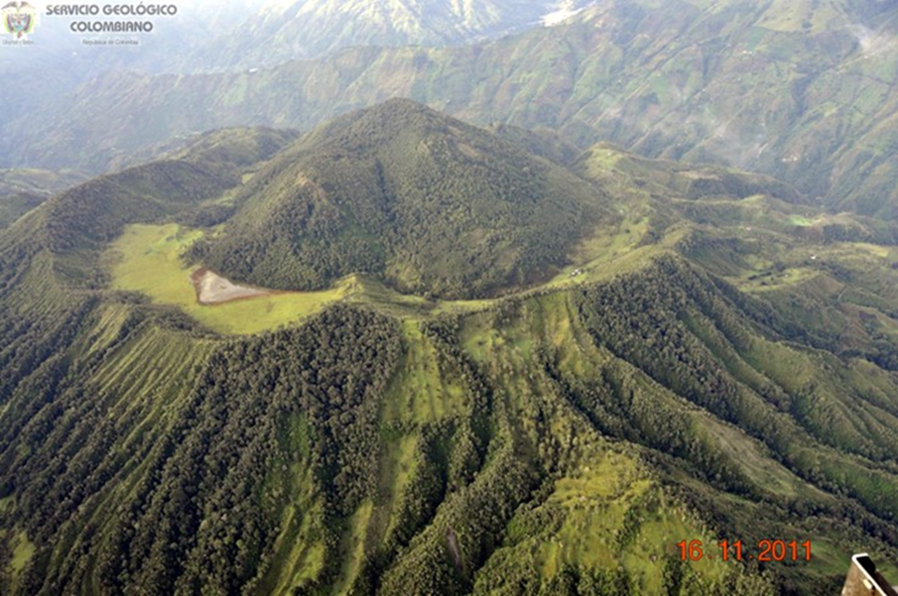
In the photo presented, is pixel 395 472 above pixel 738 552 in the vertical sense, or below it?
below

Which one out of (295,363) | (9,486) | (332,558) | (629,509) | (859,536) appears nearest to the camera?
(629,509)

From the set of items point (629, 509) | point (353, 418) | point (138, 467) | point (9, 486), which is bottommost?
point (9, 486)

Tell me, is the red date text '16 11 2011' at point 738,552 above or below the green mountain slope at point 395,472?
above

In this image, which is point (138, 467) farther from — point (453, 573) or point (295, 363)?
point (453, 573)

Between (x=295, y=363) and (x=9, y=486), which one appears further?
(x=295, y=363)

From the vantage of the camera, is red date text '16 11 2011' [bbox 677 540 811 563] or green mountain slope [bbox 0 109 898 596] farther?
green mountain slope [bbox 0 109 898 596]

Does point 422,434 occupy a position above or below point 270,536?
above

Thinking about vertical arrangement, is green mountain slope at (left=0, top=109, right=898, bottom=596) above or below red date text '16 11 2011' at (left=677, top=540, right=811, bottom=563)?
below

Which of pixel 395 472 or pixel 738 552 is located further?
pixel 395 472

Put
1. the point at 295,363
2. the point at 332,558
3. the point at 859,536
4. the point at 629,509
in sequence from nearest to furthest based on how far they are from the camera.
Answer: the point at 629,509, the point at 332,558, the point at 859,536, the point at 295,363

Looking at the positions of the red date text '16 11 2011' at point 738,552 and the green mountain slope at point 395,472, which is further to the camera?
the green mountain slope at point 395,472

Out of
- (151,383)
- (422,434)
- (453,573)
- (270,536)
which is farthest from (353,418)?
(151,383)
